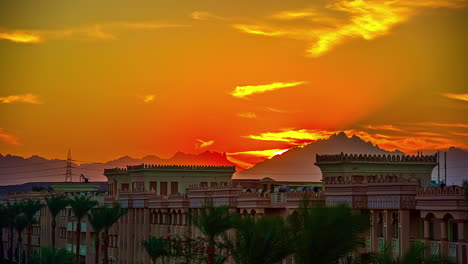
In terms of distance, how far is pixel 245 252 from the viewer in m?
37.2

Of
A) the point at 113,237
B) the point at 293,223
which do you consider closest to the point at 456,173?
the point at 113,237

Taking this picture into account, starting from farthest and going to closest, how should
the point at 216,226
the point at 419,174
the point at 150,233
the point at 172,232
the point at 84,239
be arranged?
the point at 84,239 → the point at 150,233 → the point at 172,232 → the point at 419,174 → the point at 216,226

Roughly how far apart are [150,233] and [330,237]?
5270 cm

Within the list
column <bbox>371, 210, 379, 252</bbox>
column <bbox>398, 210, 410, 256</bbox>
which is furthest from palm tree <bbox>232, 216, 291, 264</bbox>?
column <bbox>371, 210, 379, 252</bbox>

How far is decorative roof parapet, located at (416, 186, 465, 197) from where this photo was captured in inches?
1511

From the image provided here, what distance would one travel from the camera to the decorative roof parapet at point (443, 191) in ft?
126

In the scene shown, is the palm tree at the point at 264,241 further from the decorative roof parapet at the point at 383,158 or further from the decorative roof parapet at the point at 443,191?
the decorative roof parapet at the point at 383,158

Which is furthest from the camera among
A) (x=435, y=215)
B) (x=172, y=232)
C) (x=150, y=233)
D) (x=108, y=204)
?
(x=108, y=204)

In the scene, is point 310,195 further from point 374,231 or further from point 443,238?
point 443,238

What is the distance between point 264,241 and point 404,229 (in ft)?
28.9

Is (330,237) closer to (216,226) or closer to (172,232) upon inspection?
(216,226)

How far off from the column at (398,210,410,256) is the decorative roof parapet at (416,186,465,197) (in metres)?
1.36

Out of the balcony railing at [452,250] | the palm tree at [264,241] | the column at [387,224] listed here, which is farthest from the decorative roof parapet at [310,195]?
the palm tree at [264,241]

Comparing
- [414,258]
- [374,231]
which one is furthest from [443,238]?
[414,258]
